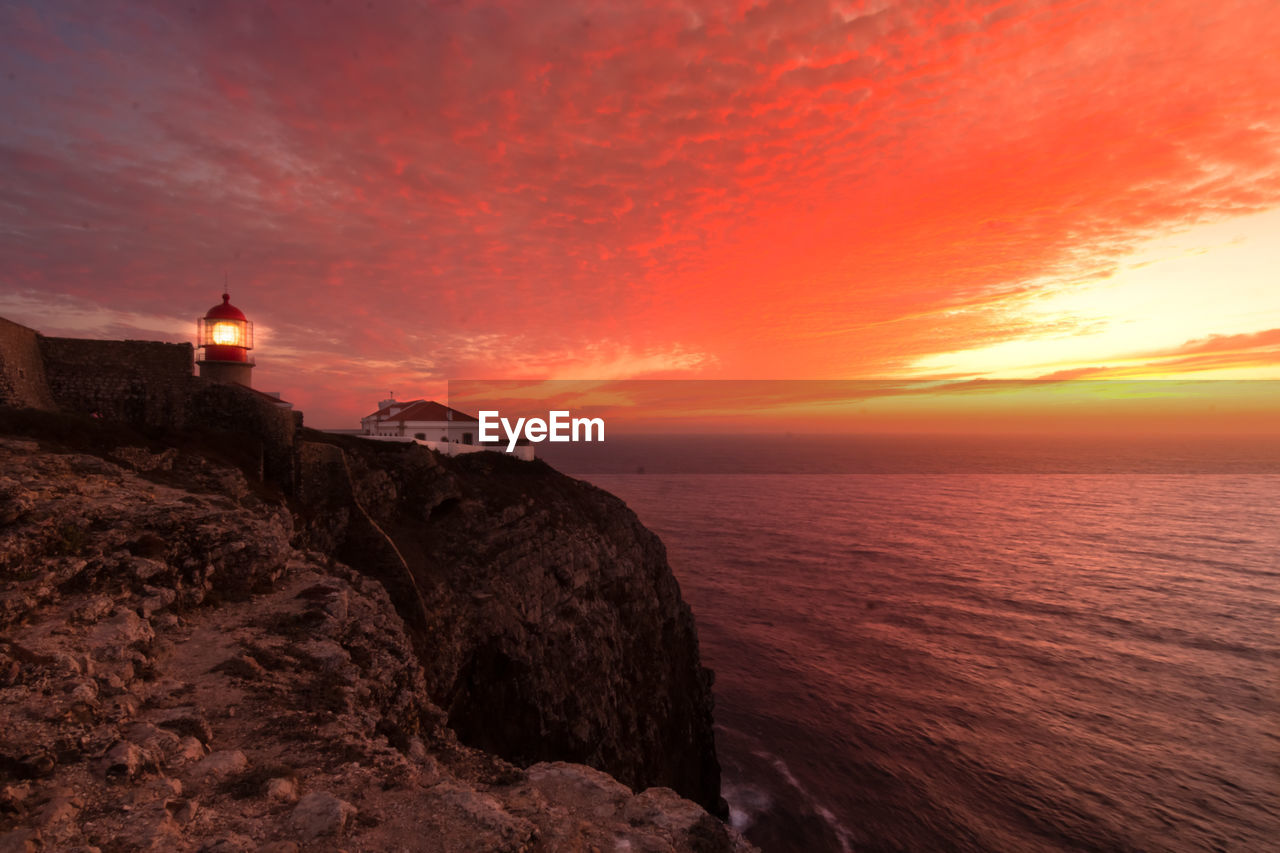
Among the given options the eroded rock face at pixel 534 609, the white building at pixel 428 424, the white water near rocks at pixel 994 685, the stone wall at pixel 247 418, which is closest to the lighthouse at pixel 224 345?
the eroded rock face at pixel 534 609

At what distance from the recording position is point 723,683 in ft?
132

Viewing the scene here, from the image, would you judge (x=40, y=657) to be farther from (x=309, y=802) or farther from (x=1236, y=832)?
(x=1236, y=832)

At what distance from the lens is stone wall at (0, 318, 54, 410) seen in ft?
55.2

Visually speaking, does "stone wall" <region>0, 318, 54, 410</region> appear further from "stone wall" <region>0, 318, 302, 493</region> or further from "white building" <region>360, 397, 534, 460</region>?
"white building" <region>360, 397, 534, 460</region>

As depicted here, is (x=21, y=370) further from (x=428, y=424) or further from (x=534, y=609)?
(x=428, y=424)

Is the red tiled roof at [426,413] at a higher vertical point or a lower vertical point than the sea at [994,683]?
higher

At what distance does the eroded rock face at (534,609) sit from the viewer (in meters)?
22.2

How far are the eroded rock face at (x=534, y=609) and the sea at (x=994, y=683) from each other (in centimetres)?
658

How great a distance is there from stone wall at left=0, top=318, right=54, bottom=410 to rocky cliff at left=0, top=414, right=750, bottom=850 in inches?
196

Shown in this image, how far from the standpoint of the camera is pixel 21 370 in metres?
17.7

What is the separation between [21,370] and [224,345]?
14283mm

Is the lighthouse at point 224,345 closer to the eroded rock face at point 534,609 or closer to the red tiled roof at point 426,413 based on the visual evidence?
the eroded rock face at point 534,609

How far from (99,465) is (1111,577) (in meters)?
86.1

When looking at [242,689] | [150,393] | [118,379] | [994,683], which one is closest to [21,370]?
[118,379]
